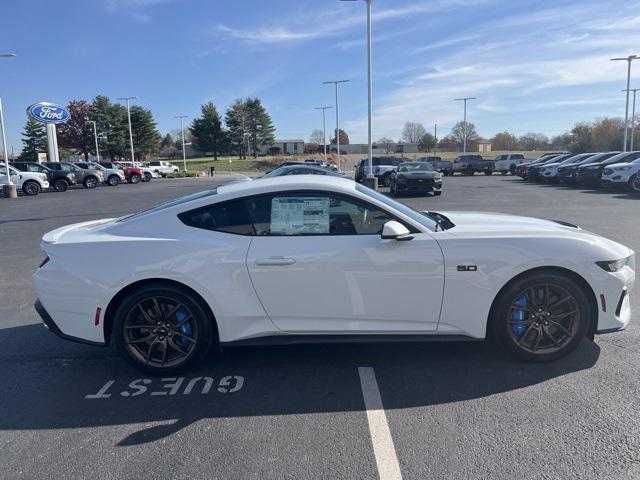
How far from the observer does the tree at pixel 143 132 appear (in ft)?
269

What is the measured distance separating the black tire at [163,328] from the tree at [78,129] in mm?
88846

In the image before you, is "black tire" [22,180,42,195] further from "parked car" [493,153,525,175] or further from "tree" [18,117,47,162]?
"tree" [18,117,47,162]

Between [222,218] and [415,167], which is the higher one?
[415,167]

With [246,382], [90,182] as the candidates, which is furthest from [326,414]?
[90,182]

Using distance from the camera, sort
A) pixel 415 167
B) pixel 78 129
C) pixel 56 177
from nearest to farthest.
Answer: pixel 415 167
pixel 56 177
pixel 78 129

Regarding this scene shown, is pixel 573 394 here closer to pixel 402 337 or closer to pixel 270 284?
pixel 402 337

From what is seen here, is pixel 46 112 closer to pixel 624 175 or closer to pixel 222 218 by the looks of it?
pixel 624 175

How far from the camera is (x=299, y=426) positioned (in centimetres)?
310

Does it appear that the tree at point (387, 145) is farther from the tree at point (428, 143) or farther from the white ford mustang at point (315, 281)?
the white ford mustang at point (315, 281)

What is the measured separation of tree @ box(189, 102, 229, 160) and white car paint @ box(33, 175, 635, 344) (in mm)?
86633

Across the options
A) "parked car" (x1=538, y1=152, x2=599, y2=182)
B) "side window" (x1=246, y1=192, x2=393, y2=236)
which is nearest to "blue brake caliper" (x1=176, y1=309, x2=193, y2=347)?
"side window" (x1=246, y1=192, x2=393, y2=236)

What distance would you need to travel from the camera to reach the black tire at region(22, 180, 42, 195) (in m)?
25.7

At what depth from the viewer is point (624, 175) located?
19609 mm

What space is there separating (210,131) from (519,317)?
87.7 metres
